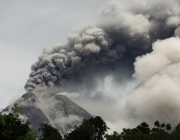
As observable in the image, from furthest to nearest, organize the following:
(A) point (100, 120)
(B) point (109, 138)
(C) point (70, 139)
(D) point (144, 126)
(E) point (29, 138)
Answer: (D) point (144, 126) → (A) point (100, 120) → (C) point (70, 139) → (B) point (109, 138) → (E) point (29, 138)

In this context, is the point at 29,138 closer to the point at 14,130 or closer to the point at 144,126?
the point at 14,130

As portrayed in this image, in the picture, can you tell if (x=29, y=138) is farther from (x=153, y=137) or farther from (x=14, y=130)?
(x=153, y=137)

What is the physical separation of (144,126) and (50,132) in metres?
26.5

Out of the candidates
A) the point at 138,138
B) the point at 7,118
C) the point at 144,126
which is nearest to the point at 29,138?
the point at 7,118

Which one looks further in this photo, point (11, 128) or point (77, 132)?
point (77, 132)

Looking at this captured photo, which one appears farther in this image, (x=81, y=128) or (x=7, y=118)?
(x=81, y=128)

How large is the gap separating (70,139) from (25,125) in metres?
29.1

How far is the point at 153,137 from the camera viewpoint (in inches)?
2219

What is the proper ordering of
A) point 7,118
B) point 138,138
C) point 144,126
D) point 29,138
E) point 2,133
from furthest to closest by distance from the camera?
point 144,126 < point 138,138 < point 7,118 < point 2,133 < point 29,138

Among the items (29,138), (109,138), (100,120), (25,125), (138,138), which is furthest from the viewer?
(100,120)

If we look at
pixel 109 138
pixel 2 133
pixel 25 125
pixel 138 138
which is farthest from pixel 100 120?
pixel 2 133

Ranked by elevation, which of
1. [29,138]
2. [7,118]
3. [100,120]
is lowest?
[29,138]

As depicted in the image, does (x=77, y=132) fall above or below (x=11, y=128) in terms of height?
above

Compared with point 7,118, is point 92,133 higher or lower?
higher
